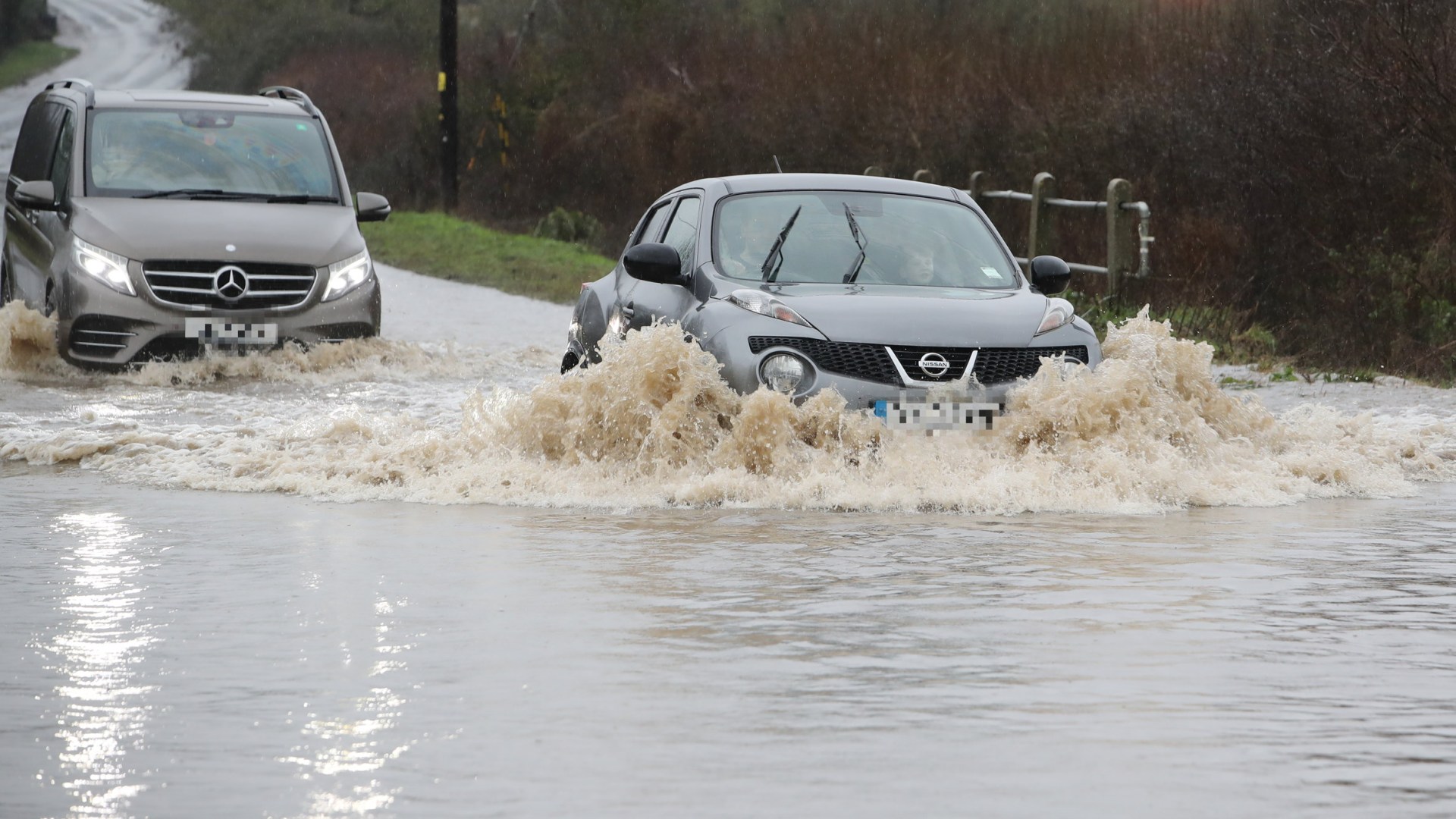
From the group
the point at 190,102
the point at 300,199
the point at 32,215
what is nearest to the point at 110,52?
the point at 190,102

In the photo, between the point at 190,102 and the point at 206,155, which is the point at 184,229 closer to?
the point at 206,155

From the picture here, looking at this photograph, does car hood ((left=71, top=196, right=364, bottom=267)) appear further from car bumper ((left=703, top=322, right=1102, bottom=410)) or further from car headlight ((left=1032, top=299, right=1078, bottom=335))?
car headlight ((left=1032, top=299, right=1078, bottom=335))

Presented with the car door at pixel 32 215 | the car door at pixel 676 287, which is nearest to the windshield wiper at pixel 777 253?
the car door at pixel 676 287

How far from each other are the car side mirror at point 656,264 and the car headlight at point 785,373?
1165 millimetres

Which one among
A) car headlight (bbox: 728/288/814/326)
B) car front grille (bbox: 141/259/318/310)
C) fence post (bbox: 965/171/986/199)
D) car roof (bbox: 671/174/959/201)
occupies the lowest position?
fence post (bbox: 965/171/986/199)

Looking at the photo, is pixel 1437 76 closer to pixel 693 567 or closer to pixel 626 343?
pixel 626 343

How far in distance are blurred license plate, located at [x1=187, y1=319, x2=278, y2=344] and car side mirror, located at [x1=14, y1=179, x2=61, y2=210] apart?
4.38 ft

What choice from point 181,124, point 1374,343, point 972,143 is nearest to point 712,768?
point 181,124

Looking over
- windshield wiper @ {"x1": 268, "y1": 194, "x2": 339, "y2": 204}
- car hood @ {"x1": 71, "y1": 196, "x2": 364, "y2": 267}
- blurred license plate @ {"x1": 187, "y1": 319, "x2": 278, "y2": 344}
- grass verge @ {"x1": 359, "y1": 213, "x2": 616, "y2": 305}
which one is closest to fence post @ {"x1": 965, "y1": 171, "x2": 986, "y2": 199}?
grass verge @ {"x1": 359, "y1": 213, "x2": 616, "y2": 305}

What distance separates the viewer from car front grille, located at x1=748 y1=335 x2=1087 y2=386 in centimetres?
1106

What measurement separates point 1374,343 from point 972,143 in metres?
9.99

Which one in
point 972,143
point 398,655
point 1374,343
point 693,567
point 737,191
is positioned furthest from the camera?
point 972,143

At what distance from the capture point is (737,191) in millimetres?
12758

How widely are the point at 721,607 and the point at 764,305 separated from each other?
11.5 ft
